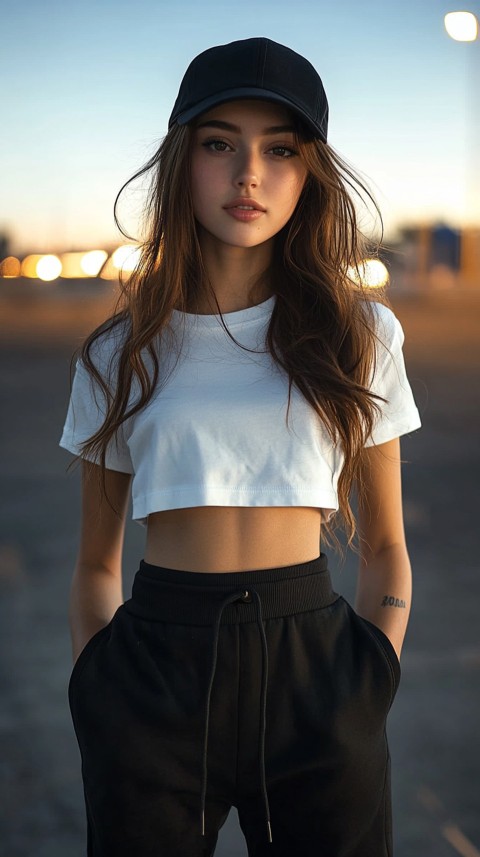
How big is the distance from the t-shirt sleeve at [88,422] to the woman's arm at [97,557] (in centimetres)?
3

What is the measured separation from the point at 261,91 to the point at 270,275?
34 centimetres

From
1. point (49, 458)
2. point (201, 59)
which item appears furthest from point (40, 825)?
point (49, 458)

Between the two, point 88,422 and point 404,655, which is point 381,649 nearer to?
point 88,422

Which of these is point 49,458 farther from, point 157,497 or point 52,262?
point 157,497

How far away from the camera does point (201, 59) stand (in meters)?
1.75

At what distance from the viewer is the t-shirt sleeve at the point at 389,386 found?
69.8 inches

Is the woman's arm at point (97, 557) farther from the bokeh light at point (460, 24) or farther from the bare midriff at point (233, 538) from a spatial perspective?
the bokeh light at point (460, 24)

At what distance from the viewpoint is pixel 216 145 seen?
Result: 5.69 ft

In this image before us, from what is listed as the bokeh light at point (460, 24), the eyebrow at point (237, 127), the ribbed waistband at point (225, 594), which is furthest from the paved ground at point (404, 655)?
the bokeh light at point (460, 24)

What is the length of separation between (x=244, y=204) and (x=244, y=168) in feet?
0.19

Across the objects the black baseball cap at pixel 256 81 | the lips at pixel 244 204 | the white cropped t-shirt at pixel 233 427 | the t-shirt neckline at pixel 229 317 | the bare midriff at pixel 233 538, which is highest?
the black baseball cap at pixel 256 81

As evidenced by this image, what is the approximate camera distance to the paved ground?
3162 millimetres

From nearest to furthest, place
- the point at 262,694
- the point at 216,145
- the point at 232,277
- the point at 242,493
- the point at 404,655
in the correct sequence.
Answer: the point at 262,694 < the point at 242,493 < the point at 216,145 < the point at 232,277 < the point at 404,655

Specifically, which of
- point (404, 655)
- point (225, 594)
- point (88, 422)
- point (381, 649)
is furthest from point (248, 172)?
point (404, 655)
